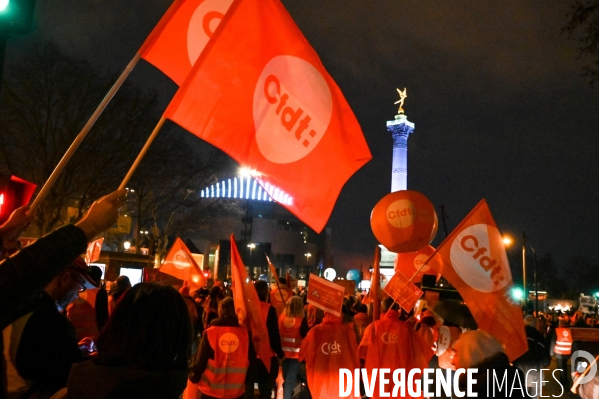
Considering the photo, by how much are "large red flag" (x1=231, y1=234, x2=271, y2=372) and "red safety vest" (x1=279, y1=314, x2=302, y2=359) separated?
173 cm

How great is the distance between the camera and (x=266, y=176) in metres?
4.41

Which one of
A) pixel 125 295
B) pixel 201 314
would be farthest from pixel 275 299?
pixel 125 295

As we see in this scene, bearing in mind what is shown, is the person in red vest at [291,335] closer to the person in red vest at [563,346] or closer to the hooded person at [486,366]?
the hooded person at [486,366]

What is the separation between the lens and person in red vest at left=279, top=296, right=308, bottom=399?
886 cm

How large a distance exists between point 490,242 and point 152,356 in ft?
19.2

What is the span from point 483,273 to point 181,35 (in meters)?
4.77

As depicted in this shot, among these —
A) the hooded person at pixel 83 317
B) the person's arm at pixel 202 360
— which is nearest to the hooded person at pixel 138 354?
the person's arm at pixel 202 360

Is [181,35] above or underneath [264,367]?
above

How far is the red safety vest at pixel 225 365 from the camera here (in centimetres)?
592

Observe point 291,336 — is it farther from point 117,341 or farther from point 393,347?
point 117,341

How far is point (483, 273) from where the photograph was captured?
7.13m

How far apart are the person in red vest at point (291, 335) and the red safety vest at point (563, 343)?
7.86 metres

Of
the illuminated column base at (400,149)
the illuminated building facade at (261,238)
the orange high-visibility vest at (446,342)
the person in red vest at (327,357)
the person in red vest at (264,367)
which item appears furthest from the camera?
the illuminated column base at (400,149)

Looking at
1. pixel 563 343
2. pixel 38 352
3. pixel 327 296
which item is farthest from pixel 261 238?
pixel 38 352
